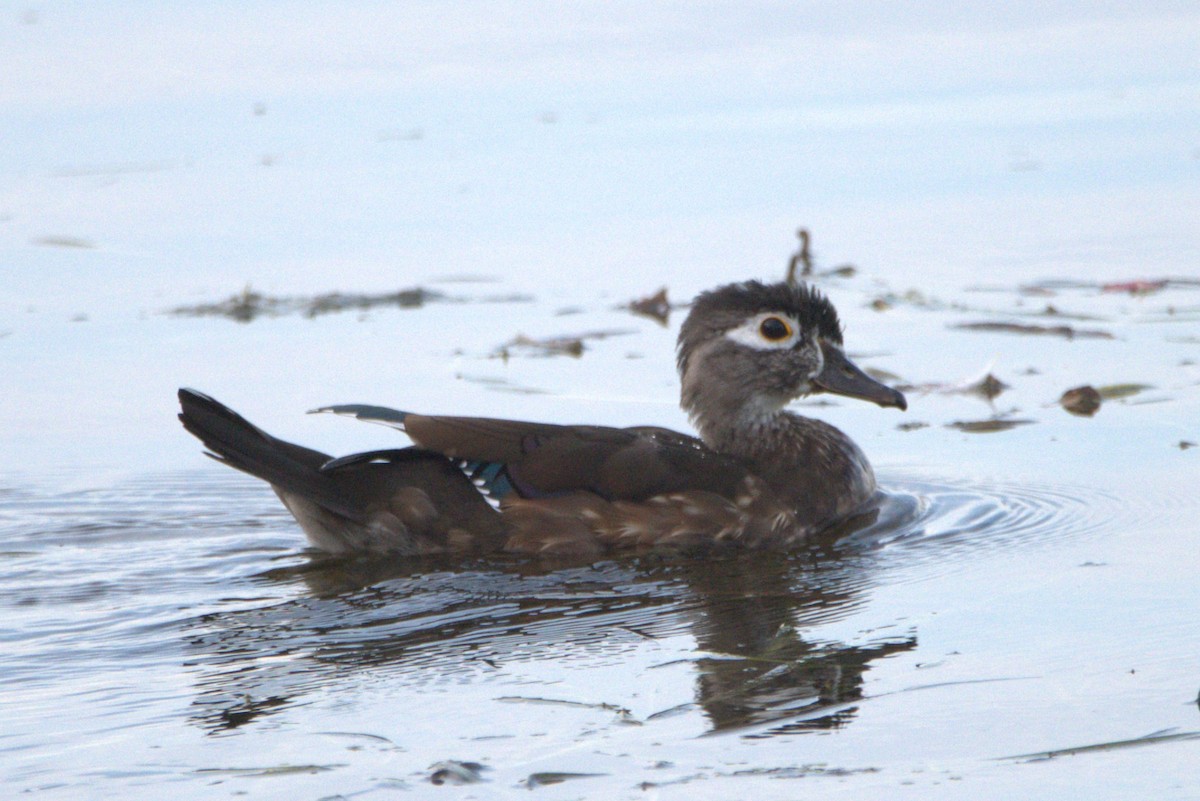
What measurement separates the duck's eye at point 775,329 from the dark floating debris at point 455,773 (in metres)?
3.76

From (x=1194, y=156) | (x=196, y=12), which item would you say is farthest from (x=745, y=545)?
(x=196, y=12)

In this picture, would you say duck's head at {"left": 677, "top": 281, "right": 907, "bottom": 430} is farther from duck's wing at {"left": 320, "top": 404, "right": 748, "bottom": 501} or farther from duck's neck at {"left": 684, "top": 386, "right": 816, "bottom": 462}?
duck's wing at {"left": 320, "top": 404, "right": 748, "bottom": 501}

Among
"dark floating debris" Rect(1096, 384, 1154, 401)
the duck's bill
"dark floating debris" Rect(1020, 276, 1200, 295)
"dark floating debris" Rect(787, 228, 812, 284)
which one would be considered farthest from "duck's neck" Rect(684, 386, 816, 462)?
"dark floating debris" Rect(1020, 276, 1200, 295)

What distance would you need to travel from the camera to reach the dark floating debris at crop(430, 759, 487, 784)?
437 cm

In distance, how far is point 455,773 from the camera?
14.4 feet

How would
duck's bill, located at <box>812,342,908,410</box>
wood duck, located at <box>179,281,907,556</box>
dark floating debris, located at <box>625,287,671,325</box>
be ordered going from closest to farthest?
wood duck, located at <box>179,281,907,556</box>
duck's bill, located at <box>812,342,908,410</box>
dark floating debris, located at <box>625,287,671,325</box>

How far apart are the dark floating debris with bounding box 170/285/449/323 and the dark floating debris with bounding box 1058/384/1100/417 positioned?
3.77m

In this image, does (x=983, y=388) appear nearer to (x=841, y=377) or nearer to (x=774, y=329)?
(x=841, y=377)

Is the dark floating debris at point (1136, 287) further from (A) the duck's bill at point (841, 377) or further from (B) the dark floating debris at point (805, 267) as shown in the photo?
(A) the duck's bill at point (841, 377)

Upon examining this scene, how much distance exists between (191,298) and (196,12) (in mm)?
10591

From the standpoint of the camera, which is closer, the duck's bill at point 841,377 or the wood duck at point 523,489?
the wood duck at point 523,489

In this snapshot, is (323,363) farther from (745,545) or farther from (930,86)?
(930,86)

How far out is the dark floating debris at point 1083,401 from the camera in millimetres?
8414

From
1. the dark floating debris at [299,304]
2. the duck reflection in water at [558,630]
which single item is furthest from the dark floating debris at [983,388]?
the dark floating debris at [299,304]
